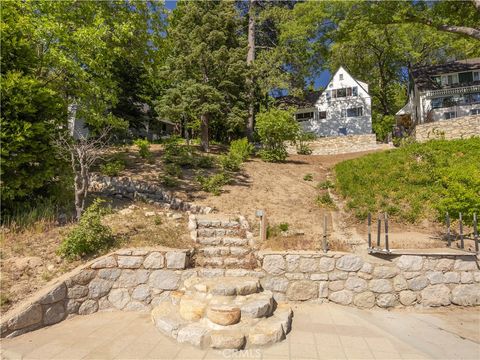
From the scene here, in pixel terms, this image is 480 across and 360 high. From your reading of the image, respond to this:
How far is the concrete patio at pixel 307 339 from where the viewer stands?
4.23 metres

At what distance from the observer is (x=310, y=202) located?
12062 mm

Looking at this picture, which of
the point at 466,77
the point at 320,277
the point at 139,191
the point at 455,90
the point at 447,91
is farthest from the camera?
the point at 466,77

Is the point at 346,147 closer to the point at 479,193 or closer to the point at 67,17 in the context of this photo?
the point at 479,193

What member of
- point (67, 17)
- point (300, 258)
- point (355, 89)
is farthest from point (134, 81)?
point (355, 89)

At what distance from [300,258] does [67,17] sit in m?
11.5

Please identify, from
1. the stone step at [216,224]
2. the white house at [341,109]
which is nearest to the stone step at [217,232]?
the stone step at [216,224]

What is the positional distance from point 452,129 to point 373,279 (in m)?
19.8

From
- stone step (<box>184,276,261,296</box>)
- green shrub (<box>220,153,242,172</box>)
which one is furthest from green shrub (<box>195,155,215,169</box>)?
stone step (<box>184,276,261,296</box>)

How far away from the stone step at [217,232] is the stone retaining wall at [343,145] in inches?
729

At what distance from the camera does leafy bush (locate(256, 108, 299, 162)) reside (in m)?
18.2

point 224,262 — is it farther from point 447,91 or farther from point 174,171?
point 447,91

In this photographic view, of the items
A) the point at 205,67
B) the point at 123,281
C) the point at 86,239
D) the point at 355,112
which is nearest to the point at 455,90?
the point at 355,112

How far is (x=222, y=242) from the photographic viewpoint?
733 centimetres

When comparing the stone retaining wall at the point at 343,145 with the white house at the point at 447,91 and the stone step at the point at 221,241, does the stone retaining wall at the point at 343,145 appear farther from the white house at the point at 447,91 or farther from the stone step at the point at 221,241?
the stone step at the point at 221,241
